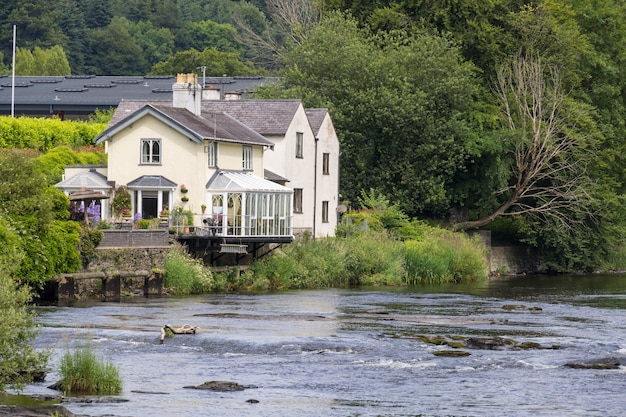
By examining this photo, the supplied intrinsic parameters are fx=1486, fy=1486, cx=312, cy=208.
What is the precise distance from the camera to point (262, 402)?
3155 centimetres

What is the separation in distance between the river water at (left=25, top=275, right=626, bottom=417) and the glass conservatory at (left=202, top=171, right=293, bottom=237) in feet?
16.2

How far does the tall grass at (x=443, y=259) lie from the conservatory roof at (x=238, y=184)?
7802 mm

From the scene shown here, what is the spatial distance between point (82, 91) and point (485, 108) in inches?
1202

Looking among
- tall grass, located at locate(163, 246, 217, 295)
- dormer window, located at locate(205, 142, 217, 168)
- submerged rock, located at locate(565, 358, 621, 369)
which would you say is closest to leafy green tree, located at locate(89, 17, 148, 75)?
dormer window, located at locate(205, 142, 217, 168)

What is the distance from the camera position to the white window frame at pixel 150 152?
63.5 m

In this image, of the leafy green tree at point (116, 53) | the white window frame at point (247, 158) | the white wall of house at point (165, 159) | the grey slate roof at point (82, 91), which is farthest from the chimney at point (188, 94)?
the leafy green tree at point (116, 53)

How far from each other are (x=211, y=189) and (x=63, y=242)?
13.3 metres

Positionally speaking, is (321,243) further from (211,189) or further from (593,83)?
(593,83)

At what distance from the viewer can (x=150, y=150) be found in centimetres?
6350

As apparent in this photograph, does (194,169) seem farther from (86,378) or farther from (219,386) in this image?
(86,378)

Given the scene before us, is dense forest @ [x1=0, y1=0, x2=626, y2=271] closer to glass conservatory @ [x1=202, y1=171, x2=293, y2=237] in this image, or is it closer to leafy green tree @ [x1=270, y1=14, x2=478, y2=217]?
leafy green tree @ [x1=270, y1=14, x2=478, y2=217]

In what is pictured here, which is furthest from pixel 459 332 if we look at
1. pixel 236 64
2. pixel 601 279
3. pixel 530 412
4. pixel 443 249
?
pixel 236 64

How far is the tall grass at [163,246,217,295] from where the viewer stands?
5725cm

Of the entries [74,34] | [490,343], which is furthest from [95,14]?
[490,343]
